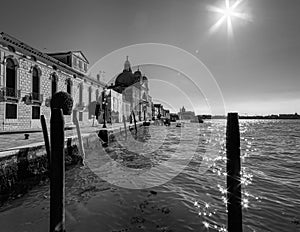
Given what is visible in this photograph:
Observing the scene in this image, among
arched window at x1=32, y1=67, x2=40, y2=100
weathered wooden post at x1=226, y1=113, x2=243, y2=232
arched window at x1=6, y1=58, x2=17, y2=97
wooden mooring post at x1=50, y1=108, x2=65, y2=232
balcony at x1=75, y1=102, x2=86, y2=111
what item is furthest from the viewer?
balcony at x1=75, y1=102, x2=86, y2=111

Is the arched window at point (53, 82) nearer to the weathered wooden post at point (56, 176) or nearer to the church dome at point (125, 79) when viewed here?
the weathered wooden post at point (56, 176)

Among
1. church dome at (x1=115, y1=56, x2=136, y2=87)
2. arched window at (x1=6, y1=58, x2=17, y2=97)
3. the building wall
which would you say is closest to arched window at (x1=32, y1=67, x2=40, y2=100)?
the building wall

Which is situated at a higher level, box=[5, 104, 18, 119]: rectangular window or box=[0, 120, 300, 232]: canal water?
box=[5, 104, 18, 119]: rectangular window

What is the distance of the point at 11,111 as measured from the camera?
54.6 feet

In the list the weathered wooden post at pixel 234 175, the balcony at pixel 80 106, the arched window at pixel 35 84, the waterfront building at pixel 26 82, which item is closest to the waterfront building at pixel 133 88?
the balcony at pixel 80 106

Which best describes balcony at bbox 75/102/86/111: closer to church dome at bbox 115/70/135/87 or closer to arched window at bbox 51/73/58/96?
arched window at bbox 51/73/58/96

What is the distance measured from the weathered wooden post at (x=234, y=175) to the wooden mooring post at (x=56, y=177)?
310 centimetres

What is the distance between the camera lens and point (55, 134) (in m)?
3.63

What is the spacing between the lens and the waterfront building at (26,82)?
51.8 ft

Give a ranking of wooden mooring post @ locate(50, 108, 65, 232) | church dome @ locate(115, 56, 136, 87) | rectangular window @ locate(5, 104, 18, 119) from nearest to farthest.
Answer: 1. wooden mooring post @ locate(50, 108, 65, 232)
2. rectangular window @ locate(5, 104, 18, 119)
3. church dome @ locate(115, 56, 136, 87)

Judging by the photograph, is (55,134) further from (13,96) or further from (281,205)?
(13,96)

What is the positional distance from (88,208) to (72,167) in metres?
4.75

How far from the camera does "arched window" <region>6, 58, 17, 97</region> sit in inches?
635

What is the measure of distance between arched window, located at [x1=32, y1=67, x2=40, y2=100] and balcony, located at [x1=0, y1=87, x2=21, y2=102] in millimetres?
1903
